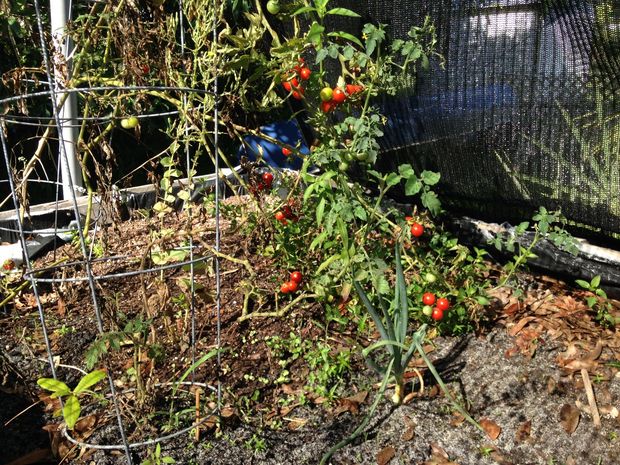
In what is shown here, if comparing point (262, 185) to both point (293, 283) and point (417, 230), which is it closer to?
point (293, 283)

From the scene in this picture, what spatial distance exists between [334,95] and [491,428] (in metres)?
1.36

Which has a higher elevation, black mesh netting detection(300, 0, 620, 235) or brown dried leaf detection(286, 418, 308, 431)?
black mesh netting detection(300, 0, 620, 235)

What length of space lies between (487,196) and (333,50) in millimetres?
1267

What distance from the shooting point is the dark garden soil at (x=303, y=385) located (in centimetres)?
219

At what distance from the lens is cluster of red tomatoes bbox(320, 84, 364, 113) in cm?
259

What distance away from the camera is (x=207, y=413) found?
2.36m

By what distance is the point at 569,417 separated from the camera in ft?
7.37

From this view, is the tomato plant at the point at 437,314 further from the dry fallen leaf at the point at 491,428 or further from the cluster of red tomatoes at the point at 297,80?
the cluster of red tomatoes at the point at 297,80

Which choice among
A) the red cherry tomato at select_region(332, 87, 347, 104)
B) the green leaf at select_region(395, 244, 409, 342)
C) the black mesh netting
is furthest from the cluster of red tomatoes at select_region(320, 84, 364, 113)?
the green leaf at select_region(395, 244, 409, 342)

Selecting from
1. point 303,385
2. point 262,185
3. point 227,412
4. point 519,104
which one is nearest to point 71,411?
point 227,412

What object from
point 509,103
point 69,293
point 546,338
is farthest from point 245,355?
point 509,103

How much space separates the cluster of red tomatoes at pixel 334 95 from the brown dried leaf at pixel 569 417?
140 cm

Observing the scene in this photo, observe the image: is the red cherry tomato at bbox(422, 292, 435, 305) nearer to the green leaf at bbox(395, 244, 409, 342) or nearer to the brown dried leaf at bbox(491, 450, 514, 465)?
the green leaf at bbox(395, 244, 409, 342)

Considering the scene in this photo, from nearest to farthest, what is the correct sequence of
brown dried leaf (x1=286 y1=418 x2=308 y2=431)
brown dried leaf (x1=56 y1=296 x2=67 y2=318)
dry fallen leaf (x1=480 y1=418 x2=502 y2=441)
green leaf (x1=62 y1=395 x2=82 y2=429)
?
green leaf (x1=62 y1=395 x2=82 y2=429)
dry fallen leaf (x1=480 y1=418 x2=502 y2=441)
brown dried leaf (x1=286 y1=418 x2=308 y2=431)
brown dried leaf (x1=56 y1=296 x2=67 y2=318)
